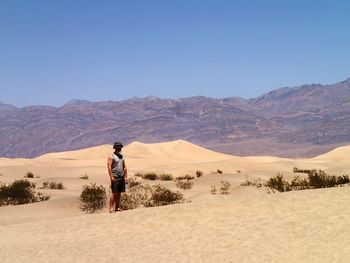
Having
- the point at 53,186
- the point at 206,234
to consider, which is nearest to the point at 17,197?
the point at 53,186

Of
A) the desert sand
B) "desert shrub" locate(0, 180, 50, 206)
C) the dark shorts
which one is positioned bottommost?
the desert sand

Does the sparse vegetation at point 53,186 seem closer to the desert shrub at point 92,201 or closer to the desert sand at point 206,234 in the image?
the desert shrub at point 92,201

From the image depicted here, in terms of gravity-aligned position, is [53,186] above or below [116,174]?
below

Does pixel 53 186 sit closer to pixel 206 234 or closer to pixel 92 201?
pixel 92 201

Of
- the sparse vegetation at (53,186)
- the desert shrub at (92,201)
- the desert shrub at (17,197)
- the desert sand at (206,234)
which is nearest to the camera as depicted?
the desert sand at (206,234)

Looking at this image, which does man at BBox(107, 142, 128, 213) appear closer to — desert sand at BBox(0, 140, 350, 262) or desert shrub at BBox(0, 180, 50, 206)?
desert sand at BBox(0, 140, 350, 262)

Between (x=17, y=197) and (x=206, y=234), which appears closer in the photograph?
(x=206, y=234)

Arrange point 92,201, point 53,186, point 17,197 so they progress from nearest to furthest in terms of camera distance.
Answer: point 92,201 → point 17,197 → point 53,186

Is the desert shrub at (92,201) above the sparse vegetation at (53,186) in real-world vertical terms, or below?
below

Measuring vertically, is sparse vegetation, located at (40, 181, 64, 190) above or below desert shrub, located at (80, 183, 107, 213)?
above

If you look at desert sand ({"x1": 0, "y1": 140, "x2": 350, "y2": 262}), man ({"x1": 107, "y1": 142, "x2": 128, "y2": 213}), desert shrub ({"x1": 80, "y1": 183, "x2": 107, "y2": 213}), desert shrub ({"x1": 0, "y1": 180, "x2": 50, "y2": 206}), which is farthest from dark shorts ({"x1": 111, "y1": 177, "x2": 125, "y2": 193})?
desert shrub ({"x1": 0, "y1": 180, "x2": 50, "y2": 206})

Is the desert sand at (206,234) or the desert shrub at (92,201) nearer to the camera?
the desert sand at (206,234)

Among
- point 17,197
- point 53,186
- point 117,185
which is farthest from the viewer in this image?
point 53,186

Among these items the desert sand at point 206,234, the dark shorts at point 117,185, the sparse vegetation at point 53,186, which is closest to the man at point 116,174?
the dark shorts at point 117,185
